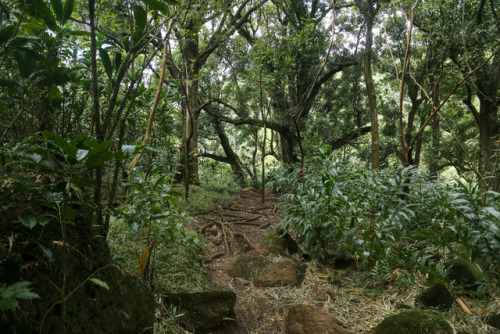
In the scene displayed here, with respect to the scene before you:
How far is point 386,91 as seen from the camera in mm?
12758

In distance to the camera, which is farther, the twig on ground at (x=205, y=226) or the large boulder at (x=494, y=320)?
the twig on ground at (x=205, y=226)

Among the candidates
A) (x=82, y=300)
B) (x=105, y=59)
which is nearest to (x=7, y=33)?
(x=105, y=59)

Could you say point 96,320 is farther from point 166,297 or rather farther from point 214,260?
point 214,260

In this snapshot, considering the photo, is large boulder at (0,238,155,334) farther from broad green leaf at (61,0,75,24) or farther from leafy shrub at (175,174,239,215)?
leafy shrub at (175,174,239,215)

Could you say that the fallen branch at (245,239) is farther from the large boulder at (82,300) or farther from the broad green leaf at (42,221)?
the broad green leaf at (42,221)

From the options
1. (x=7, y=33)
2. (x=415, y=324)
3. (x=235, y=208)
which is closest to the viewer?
(x=7, y=33)

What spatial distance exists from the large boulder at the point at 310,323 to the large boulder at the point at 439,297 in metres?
0.82

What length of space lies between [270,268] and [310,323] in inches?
45.0

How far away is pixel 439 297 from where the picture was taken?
251 cm

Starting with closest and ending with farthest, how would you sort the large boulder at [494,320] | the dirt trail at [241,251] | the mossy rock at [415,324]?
1. the mossy rock at [415,324]
2. the large boulder at [494,320]
3. the dirt trail at [241,251]

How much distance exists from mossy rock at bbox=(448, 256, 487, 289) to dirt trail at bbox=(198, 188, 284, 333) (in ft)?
5.58

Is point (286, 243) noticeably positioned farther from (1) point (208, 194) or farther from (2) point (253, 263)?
(1) point (208, 194)

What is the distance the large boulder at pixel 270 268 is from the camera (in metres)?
3.30

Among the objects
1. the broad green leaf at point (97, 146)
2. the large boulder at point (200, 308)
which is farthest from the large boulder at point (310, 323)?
the broad green leaf at point (97, 146)
